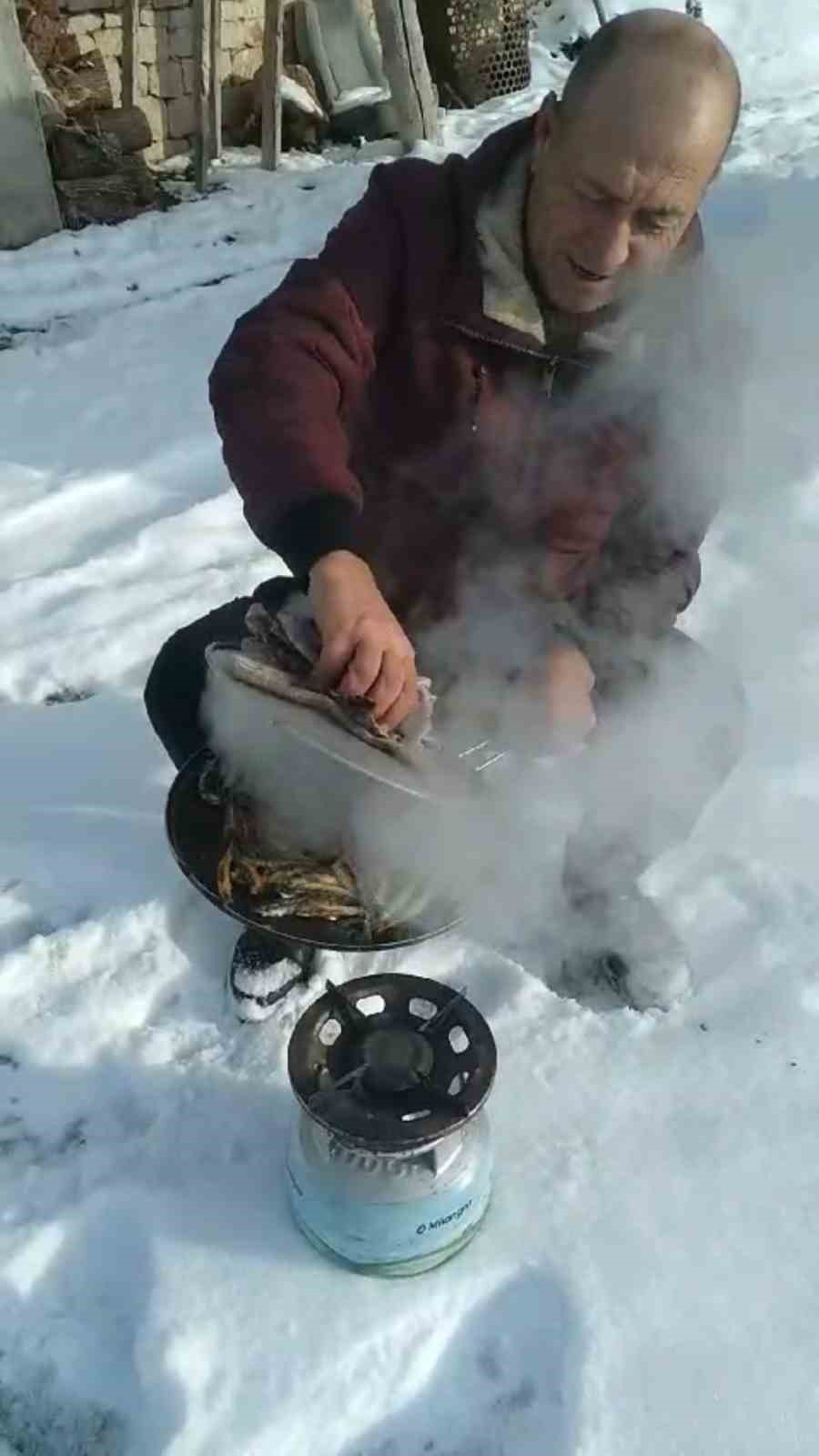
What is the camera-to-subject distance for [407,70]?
6152 mm

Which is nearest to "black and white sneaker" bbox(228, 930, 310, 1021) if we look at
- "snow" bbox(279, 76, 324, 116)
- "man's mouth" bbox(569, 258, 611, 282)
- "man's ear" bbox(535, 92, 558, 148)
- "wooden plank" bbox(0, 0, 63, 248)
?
"man's mouth" bbox(569, 258, 611, 282)

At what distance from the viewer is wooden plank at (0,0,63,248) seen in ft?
16.2

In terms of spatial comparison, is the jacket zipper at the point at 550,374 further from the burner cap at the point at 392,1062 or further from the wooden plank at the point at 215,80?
the wooden plank at the point at 215,80

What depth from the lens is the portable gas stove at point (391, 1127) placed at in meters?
1.50

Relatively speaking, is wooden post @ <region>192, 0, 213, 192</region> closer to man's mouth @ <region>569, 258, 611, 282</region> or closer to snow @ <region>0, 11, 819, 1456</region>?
snow @ <region>0, 11, 819, 1456</region>

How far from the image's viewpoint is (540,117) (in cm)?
162

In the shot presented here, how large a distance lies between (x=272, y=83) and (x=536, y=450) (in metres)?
4.85

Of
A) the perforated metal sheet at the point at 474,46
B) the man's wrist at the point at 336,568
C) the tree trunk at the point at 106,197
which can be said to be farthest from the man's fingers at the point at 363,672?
the perforated metal sheet at the point at 474,46

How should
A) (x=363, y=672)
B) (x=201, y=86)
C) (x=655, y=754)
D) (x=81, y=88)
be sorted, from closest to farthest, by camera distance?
1. (x=363, y=672)
2. (x=655, y=754)
3. (x=81, y=88)
4. (x=201, y=86)

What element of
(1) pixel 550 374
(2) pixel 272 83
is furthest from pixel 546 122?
(2) pixel 272 83

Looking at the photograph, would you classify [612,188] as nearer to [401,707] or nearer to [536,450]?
[536,450]

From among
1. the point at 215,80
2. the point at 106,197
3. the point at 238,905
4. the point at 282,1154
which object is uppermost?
the point at 238,905

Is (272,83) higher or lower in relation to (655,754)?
higher

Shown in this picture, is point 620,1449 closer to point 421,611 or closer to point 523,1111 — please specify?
point 523,1111
